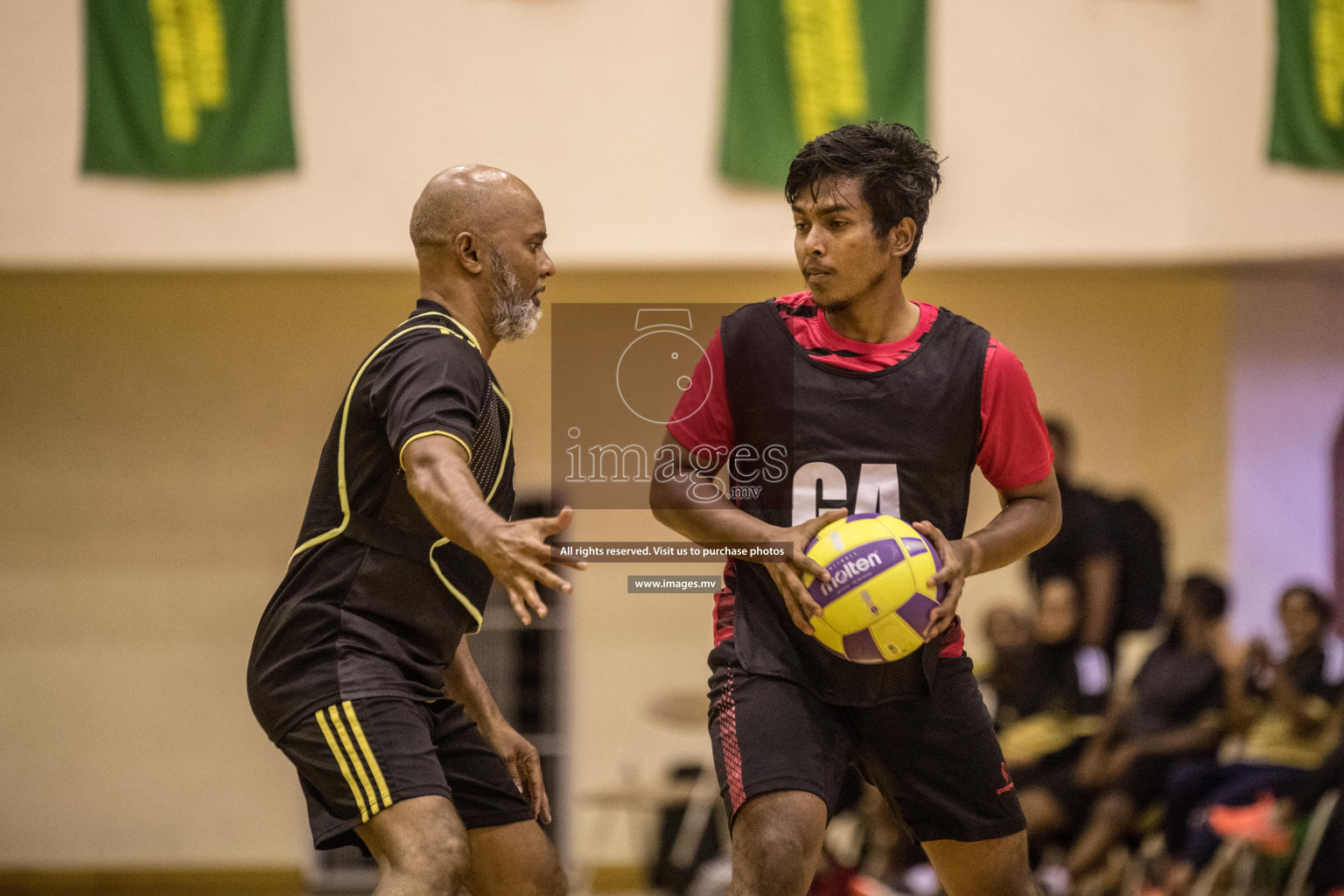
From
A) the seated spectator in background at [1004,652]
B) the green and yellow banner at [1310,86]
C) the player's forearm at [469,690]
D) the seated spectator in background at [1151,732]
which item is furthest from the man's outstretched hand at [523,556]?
the green and yellow banner at [1310,86]

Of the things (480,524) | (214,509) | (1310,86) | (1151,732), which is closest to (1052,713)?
(1151,732)

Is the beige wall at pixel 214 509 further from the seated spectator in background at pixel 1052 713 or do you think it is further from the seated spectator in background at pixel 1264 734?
the seated spectator in background at pixel 1264 734

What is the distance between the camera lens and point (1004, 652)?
24.0ft

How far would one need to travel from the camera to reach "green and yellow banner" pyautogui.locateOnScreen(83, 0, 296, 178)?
770 centimetres

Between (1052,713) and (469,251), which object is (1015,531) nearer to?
(469,251)

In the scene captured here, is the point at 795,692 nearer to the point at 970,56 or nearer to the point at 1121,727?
the point at 1121,727

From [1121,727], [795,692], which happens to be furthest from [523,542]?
[1121,727]

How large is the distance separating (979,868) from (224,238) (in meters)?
6.30

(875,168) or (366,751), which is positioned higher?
(875,168)

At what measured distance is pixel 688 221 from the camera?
25.8ft

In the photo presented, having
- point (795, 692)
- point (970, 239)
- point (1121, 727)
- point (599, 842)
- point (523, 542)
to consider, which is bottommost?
point (599, 842)

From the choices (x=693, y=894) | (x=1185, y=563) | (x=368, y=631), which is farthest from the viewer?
(x=1185, y=563)

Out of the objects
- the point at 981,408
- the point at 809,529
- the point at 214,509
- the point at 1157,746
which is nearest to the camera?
the point at 809,529

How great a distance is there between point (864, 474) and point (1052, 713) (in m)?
4.15
